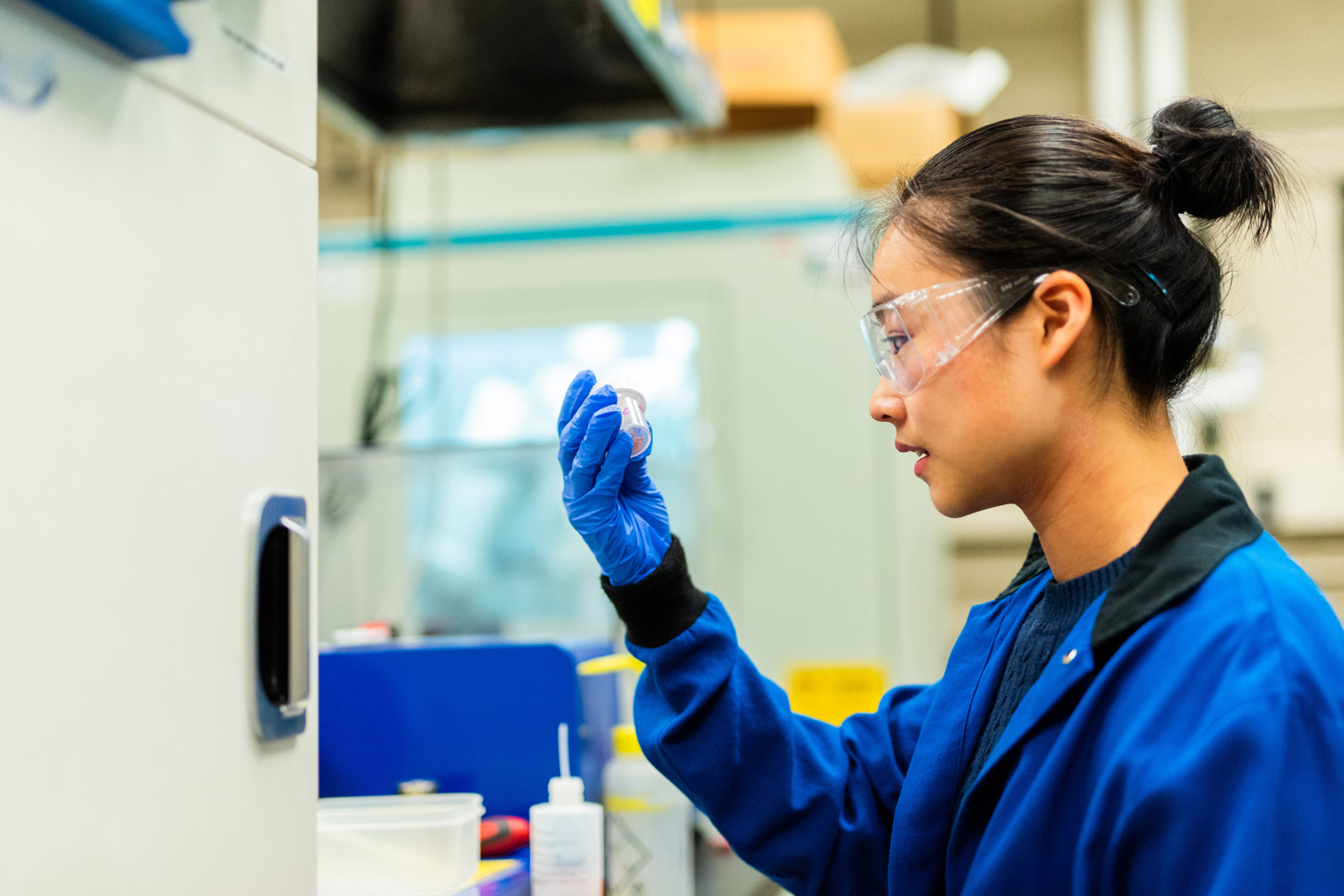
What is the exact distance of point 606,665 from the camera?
149cm

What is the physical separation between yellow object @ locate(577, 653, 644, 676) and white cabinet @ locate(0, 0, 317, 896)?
20.2 inches

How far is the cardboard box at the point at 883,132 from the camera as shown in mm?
3305

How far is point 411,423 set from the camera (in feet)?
10.2

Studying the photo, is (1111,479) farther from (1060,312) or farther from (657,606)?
(657,606)

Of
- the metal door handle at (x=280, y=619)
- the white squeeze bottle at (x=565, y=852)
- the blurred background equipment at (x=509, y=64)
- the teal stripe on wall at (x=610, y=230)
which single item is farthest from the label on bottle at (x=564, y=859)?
the teal stripe on wall at (x=610, y=230)

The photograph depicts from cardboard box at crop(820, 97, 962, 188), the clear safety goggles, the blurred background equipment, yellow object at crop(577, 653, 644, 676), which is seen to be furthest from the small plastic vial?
cardboard box at crop(820, 97, 962, 188)

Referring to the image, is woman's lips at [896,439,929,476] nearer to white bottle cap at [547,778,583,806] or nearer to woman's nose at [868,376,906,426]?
woman's nose at [868,376,906,426]

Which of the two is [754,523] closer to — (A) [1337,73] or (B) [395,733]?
(B) [395,733]

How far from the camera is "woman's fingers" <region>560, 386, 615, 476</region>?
1.13 metres

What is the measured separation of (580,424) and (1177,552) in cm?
54

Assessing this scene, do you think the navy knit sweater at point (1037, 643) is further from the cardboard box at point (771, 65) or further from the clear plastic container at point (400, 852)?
the cardboard box at point (771, 65)

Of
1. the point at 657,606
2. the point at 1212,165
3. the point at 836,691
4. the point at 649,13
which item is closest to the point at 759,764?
the point at 657,606

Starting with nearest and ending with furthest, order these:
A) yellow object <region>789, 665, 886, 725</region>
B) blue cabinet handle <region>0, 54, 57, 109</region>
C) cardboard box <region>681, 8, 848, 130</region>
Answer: blue cabinet handle <region>0, 54, 57, 109</region>
yellow object <region>789, 665, 886, 725</region>
cardboard box <region>681, 8, 848, 130</region>

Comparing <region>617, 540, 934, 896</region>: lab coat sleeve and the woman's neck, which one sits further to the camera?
<region>617, 540, 934, 896</region>: lab coat sleeve
